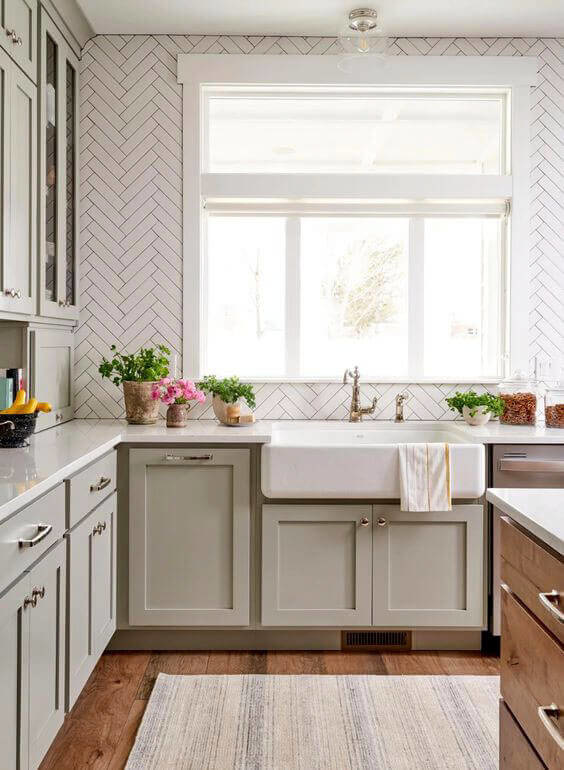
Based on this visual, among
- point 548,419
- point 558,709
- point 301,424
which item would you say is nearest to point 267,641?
Result: point 301,424

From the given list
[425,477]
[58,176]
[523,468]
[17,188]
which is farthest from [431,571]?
[58,176]

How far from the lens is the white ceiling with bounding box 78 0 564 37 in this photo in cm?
313

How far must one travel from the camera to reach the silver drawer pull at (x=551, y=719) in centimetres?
117

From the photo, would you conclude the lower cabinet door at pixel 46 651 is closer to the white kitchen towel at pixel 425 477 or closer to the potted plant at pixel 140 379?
the potted plant at pixel 140 379

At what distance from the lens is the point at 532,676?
4.37 ft

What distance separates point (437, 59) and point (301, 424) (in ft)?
6.30

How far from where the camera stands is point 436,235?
3574mm

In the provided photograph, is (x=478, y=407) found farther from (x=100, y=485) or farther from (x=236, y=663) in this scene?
(x=100, y=485)

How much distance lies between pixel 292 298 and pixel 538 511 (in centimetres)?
231

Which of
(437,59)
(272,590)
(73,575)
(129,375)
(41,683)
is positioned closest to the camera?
(41,683)

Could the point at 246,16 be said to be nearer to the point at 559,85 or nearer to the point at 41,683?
the point at 559,85

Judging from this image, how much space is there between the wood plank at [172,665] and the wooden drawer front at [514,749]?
149 centimetres

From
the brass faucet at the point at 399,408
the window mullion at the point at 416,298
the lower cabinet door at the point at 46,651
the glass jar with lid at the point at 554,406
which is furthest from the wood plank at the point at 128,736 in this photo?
the glass jar with lid at the point at 554,406

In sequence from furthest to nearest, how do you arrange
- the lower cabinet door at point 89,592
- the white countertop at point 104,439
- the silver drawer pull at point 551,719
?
the lower cabinet door at point 89,592 < the white countertop at point 104,439 < the silver drawer pull at point 551,719
